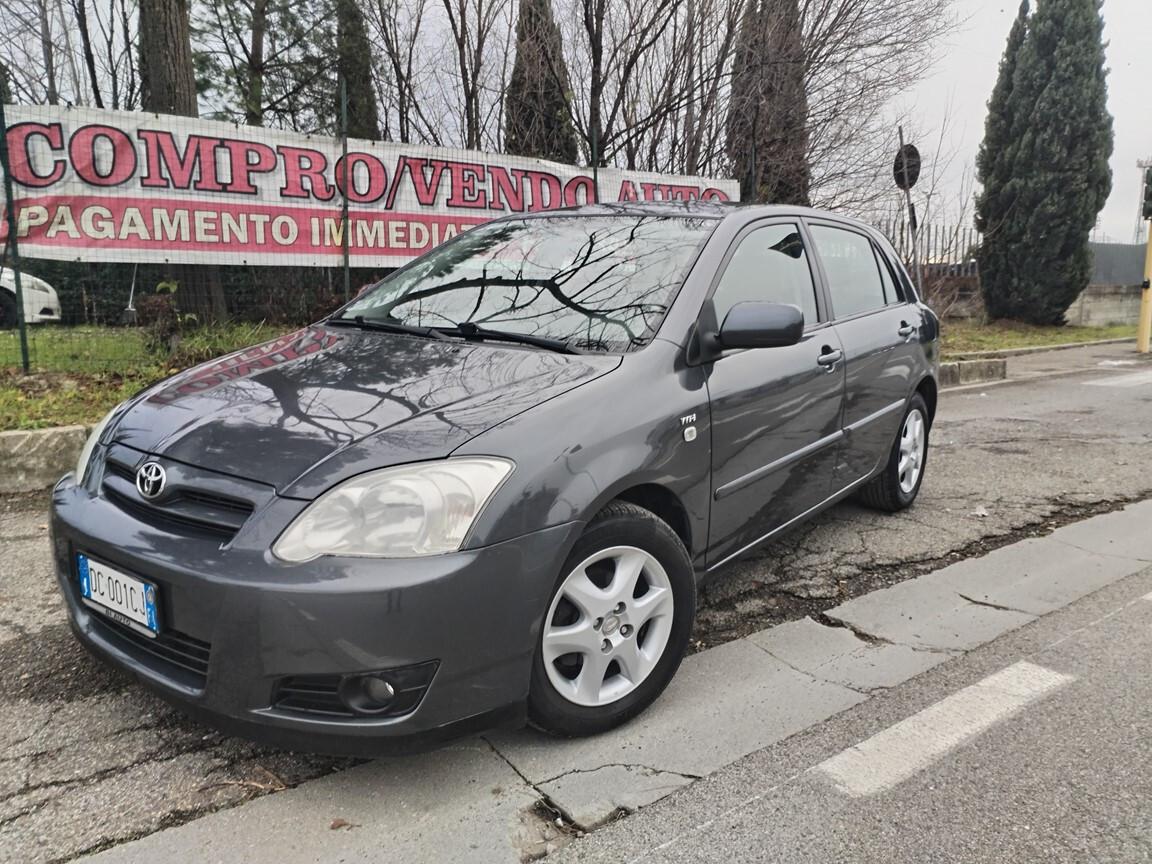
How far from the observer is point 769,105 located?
35.1 ft

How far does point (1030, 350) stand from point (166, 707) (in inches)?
573

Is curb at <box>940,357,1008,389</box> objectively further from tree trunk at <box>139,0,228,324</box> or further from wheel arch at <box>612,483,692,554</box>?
A: wheel arch at <box>612,483,692,554</box>

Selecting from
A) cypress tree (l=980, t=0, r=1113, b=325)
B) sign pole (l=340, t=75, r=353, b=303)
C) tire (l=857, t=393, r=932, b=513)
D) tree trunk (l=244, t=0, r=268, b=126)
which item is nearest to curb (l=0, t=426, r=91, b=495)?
sign pole (l=340, t=75, r=353, b=303)

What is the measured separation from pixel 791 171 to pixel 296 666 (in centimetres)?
1066

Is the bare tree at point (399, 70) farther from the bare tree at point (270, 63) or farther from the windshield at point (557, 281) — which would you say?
the windshield at point (557, 281)

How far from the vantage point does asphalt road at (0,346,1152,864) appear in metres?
2.12

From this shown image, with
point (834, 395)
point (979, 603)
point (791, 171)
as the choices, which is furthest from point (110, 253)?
point (791, 171)

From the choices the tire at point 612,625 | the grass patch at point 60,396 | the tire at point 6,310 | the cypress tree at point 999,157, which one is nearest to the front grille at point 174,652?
the tire at point 612,625

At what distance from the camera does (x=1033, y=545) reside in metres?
4.21

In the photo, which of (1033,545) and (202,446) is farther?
(1033,545)

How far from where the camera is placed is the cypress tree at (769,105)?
10.4 meters

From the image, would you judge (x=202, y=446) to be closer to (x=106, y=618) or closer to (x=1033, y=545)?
(x=106, y=618)

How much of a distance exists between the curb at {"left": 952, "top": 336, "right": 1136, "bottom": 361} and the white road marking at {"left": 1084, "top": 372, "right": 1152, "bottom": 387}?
1.53 metres

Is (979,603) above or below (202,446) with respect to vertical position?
below
